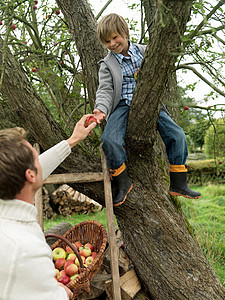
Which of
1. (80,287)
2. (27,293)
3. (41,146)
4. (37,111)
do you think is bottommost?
(80,287)

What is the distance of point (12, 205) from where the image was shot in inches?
49.4

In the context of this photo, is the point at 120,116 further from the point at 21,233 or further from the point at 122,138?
the point at 21,233

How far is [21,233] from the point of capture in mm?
1174

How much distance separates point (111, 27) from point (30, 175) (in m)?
1.42

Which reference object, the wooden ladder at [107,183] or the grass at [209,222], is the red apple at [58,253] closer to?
the wooden ladder at [107,183]

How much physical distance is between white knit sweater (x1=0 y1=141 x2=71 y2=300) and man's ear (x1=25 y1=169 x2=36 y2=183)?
108 mm

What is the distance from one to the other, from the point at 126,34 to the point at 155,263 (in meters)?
1.96

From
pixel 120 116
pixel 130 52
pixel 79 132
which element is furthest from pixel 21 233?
pixel 130 52

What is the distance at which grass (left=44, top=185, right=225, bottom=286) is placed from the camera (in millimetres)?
3573

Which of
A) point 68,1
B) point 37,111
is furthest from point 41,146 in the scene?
point 68,1

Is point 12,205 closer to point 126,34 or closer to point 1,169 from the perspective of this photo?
point 1,169

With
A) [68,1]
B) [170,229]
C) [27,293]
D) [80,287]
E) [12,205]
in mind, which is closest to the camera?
[27,293]

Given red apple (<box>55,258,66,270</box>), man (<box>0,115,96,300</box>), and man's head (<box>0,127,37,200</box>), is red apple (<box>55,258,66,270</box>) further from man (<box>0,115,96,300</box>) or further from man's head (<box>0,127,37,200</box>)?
man's head (<box>0,127,37,200</box>)

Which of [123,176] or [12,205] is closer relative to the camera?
[12,205]
